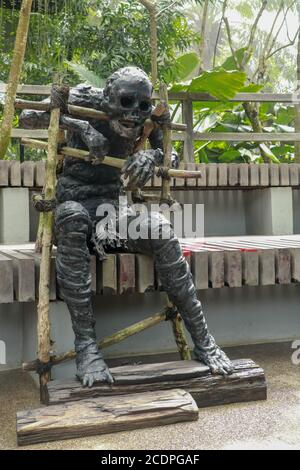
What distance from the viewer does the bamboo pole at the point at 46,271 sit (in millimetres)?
1763

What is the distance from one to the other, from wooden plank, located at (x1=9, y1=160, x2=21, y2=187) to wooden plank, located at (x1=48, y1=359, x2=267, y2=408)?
186cm

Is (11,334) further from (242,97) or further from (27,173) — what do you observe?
(242,97)

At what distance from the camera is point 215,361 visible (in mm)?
1841

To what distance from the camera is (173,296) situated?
1.88m

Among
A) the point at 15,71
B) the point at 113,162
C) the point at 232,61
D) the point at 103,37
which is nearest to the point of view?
the point at 113,162

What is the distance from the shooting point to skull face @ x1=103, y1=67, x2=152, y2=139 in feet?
5.91

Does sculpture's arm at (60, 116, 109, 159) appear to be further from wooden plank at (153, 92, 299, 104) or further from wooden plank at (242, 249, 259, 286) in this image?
wooden plank at (153, 92, 299, 104)

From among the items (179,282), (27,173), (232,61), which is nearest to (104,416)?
(179,282)

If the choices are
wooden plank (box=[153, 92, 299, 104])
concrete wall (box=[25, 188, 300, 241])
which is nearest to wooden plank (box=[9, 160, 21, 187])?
concrete wall (box=[25, 188, 300, 241])

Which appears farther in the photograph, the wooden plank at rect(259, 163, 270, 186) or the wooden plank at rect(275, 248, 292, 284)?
the wooden plank at rect(259, 163, 270, 186)

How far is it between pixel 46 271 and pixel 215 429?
2.57 feet

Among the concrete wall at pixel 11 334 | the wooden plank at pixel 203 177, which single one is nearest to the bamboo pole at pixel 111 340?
the concrete wall at pixel 11 334

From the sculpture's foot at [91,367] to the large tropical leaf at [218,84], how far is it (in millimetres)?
3079
